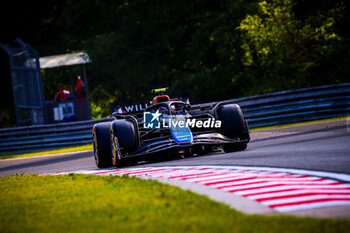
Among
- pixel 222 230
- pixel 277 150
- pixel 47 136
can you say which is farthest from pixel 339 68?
pixel 222 230

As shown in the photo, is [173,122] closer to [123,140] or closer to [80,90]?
[123,140]

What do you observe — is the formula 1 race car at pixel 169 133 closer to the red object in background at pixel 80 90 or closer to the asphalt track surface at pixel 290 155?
the asphalt track surface at pixel 290 155

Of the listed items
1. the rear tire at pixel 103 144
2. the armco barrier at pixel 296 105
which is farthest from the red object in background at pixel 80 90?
the rear tire at pixel 103 144

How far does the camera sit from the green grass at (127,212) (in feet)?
16.3

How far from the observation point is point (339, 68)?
81.4ft

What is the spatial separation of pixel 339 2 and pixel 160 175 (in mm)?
19704

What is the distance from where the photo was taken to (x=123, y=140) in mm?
11586

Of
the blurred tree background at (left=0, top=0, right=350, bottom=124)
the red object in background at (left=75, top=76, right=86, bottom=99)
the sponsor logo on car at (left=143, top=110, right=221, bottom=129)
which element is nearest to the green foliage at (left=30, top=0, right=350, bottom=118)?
the blurred tree background at (left=0, top=0, right=350, bottom=124)

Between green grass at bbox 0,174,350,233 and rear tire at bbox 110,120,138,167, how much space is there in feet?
7.36

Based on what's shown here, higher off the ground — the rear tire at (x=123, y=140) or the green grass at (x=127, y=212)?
the rear tire at (x=123, y=140)

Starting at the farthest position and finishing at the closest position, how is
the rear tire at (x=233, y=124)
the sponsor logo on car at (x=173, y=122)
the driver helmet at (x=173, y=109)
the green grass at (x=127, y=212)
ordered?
1. the driver helmet at (x=173, y=109)
2. the rear tire at (x=233, y=124)
3. the sponsor logo on car at (x=173, y=122)
4. the green grass at (x=127, y=212)

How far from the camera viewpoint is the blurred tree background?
978 inches

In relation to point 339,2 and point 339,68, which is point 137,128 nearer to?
point 339,68

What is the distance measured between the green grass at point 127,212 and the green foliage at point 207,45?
663 inches
